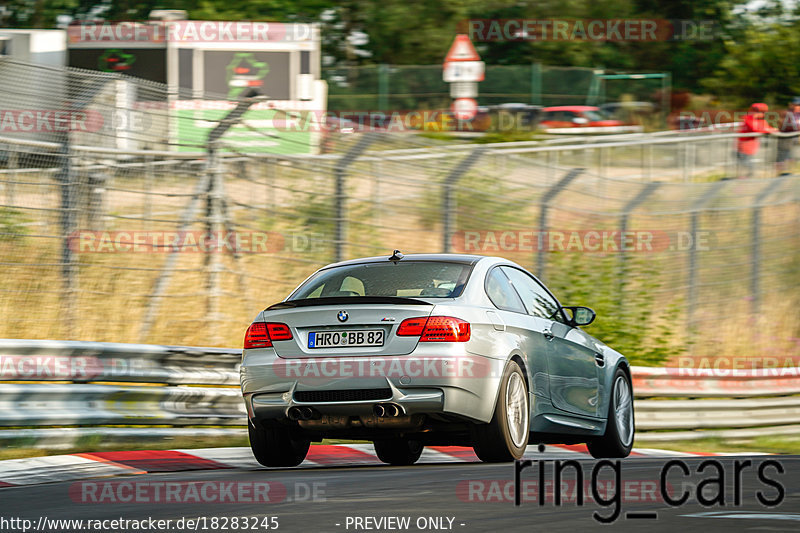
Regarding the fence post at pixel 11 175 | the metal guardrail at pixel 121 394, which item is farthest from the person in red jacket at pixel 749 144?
the fence post at pixel 11 175

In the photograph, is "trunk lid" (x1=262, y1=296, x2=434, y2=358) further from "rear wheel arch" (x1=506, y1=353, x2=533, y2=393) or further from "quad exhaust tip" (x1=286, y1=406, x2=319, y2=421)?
"rear wheel arch" (x1=506, y1=353, x2=533, y2=393)

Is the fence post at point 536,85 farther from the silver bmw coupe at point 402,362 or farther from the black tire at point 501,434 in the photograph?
the black tire at point 501,434

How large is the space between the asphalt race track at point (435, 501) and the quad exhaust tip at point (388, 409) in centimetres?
34

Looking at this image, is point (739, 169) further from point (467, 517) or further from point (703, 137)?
point (467, 517)

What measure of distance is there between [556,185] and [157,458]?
25.4 feet

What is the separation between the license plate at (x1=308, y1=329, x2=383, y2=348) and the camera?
24.6 ft

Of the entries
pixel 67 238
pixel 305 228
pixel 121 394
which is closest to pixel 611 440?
pixel 121 394

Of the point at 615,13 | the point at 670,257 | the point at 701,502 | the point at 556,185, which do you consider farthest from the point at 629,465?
the point at 615,13

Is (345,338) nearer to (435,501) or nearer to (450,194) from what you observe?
(435,501)

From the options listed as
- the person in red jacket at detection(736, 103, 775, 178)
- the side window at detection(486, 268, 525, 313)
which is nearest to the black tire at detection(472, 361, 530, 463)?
the side window at detection(486, 268, 525, 313)

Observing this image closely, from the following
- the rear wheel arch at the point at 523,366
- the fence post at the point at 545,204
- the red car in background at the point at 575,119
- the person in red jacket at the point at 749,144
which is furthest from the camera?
the red car in background at the point at 575,119

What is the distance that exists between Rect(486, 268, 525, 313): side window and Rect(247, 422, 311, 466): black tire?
5.12 ft

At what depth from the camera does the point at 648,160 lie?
978 inches

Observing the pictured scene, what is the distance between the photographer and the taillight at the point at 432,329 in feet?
24.4
